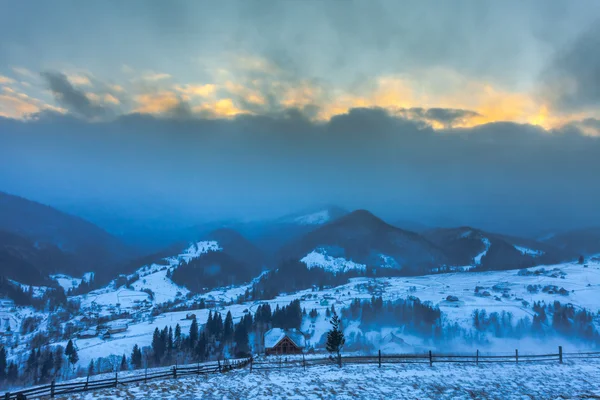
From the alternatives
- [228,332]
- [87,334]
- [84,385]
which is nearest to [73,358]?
[87,334]

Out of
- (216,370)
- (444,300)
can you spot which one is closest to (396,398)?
(216,370)

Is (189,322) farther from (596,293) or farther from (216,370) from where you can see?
(596,293)

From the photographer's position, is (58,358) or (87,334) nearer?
(58,358)

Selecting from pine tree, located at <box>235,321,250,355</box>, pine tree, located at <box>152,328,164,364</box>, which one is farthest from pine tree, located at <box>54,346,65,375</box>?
pine tree, located at <box>235,321,250,355</box>

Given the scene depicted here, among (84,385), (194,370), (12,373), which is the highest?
(84,385)

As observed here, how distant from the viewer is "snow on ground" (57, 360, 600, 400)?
40500mm

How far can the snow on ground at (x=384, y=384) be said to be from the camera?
40500 mm

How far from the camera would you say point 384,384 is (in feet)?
149

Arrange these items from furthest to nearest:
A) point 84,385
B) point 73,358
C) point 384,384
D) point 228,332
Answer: point 228,332, point 73,358, point 384,384, point 84,385

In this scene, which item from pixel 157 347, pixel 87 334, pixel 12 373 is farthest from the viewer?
pixel 87 334

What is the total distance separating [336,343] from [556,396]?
37.8m

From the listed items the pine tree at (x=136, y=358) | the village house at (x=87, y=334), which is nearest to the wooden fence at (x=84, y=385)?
the pine tree at (x=136, y=358)

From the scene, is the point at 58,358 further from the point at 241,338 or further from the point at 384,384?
the point at 384,384

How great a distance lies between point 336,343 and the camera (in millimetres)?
71625
